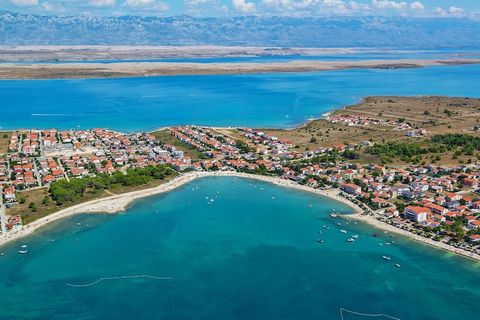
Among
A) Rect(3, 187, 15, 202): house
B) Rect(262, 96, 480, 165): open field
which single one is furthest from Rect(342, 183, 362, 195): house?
Rect(3, 187, 15, 202): house

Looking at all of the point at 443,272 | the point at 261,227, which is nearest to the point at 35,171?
the point at 261,227

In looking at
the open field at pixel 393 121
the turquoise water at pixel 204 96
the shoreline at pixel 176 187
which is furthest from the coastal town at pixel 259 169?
the turquoise water at pixel 204 96

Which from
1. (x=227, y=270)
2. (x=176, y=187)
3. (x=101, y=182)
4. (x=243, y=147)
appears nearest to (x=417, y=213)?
(x=227, y=270)

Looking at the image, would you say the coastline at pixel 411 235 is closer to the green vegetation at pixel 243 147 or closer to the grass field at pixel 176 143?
the green vegetation at pixel 243 147

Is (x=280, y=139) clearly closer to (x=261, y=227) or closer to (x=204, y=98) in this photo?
(x=261, y=227)

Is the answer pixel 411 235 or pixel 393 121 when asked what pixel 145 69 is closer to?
pixel 393 121

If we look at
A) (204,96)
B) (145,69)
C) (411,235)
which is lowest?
(145,69)

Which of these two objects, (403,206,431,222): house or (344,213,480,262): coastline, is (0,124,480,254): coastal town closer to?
(403,206,431,222): house
